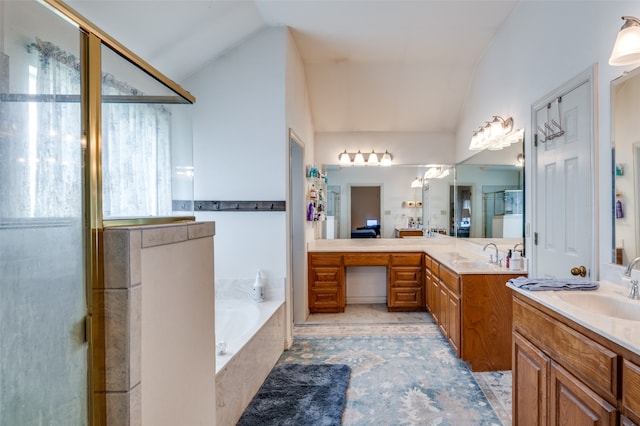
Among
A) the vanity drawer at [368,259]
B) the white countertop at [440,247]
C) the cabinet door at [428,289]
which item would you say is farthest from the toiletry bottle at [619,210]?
the vanity drawer at [368,259]

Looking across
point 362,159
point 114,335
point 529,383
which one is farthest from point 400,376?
point 362,159

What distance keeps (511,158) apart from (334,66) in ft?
6.81

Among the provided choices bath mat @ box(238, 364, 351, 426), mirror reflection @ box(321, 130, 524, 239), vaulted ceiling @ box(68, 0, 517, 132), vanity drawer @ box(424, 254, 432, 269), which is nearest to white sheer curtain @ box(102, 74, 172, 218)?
vaulted ceiling @ box(68, 0, 517, 132)

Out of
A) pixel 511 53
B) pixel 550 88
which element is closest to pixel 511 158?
pixel 550 88

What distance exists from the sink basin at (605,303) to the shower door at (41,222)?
6.08 feet

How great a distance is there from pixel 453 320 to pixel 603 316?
167cm

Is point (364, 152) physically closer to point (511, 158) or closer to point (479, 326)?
point (511, 158)

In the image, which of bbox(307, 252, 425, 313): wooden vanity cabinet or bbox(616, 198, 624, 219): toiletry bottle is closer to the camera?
bbox(616, 198, 624, 219): toiletry bottle

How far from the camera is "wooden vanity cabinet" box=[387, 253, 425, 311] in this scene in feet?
13.3

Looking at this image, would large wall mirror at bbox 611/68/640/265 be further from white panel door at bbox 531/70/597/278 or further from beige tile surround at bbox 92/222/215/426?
beige tile surround at bbox 92/222/215/426

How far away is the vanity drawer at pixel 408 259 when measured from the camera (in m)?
4.05

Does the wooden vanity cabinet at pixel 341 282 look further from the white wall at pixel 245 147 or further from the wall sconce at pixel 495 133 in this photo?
the wall sconce at pixel 495 133

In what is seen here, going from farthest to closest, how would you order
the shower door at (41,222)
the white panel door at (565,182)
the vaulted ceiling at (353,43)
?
the vaulted ceiling at (353,43), the white panel door at (565,182), the shower door at (41,222)

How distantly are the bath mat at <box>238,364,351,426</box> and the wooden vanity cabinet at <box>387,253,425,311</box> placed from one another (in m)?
1.54
